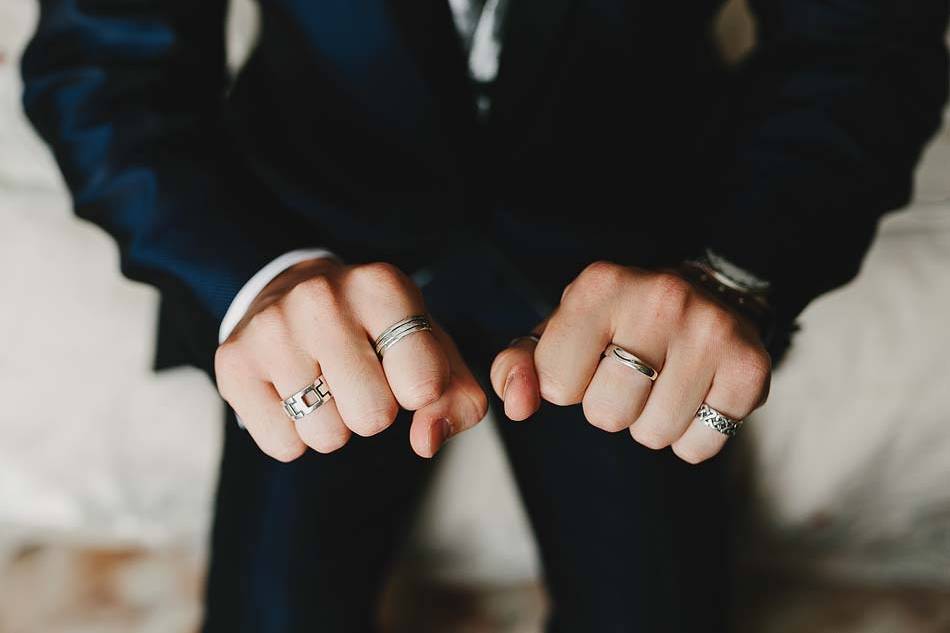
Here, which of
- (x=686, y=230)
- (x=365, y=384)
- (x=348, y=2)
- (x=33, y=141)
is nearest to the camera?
(x=365, y=384)

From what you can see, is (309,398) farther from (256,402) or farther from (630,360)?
(630,360)

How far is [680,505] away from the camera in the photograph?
2.10ft

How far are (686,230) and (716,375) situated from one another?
0.28m

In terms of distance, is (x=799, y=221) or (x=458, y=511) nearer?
(x=799, y=221)

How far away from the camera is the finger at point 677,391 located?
0.46 metres

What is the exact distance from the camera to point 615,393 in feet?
1.49

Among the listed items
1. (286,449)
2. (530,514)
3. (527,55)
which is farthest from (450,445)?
(527,55)

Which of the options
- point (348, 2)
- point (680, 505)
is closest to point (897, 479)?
point (680, 505)

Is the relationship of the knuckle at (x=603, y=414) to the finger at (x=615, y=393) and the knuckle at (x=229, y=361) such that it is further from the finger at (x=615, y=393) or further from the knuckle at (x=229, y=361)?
the knuckle at (x=229, y=361)

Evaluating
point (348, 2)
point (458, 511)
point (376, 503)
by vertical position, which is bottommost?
point (458, 511)

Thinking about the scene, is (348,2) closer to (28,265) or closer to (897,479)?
(28,265)

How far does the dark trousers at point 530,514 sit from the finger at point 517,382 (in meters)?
0.23

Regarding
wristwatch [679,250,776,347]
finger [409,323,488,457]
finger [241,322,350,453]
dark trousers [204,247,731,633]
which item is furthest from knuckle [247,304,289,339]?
wristwatch [679,250,776,347]

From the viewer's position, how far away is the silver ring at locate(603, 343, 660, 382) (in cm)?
45
